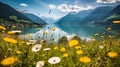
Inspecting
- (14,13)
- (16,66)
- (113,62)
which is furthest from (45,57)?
(14,13)

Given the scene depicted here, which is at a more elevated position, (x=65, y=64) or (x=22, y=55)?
(x=22, y=55)

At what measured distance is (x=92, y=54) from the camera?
3248mm

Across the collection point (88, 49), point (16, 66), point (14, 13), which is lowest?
point (14, 13)

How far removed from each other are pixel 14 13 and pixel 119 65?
16788cm

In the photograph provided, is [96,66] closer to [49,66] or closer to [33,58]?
[49,66]

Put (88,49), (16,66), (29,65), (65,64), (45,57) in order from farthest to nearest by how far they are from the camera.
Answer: (88,49)
(45,57)
(65,64)
(29,65)
(16,66)

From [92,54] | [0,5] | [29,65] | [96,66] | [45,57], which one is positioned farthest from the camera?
[0,5]

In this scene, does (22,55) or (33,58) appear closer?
(22,55)

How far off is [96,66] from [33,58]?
841mm

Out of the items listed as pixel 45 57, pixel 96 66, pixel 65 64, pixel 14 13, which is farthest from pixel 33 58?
pixel 14 13

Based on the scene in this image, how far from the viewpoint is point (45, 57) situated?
8.61 ft

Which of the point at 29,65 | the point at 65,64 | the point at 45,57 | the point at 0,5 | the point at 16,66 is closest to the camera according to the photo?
the point at 16,66

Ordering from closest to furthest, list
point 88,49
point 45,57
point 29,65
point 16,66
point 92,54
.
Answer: point 16,66
point 29,65
point 45,57
point 92,54
point 88,49

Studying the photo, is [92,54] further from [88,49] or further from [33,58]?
[33,58]
